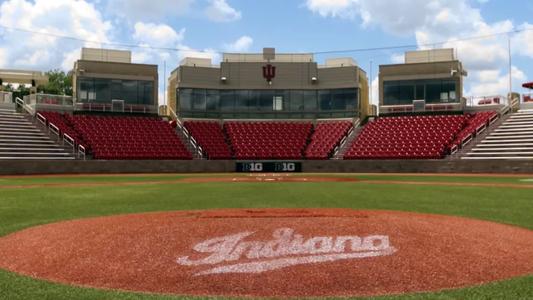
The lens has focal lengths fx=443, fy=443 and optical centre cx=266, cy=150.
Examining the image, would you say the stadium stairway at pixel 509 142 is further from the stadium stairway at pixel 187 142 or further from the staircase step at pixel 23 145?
the staircase step at pixel 23 145

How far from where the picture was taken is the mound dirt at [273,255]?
20.0ft

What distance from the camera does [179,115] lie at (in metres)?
56.2

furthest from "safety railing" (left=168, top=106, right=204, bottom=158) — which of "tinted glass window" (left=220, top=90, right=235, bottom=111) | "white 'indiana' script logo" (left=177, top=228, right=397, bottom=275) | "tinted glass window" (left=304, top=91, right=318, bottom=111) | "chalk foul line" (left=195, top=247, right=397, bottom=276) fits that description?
"chalk foul line" (left=195, top=247, right=397, bottom=276)

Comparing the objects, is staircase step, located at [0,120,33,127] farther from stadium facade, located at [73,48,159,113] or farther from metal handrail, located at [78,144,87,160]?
metal handrail, located at [78,144,87,160]

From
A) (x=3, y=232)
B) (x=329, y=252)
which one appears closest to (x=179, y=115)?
(x=3, y=232)

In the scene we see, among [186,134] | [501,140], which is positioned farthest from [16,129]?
[501,140]

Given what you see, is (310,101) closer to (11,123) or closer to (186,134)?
(186,134)

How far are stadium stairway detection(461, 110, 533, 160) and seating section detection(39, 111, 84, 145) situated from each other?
3681cm

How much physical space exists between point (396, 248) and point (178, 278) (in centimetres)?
384

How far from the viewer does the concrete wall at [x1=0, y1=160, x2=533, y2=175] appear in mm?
36000

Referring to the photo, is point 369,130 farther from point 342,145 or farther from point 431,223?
point 431,223

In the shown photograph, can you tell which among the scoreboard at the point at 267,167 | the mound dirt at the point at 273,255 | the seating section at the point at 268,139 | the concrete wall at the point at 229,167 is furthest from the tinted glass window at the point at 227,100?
the mound dirt at the point at 273,255

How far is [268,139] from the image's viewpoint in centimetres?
5059

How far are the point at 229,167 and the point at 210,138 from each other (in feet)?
24.5
